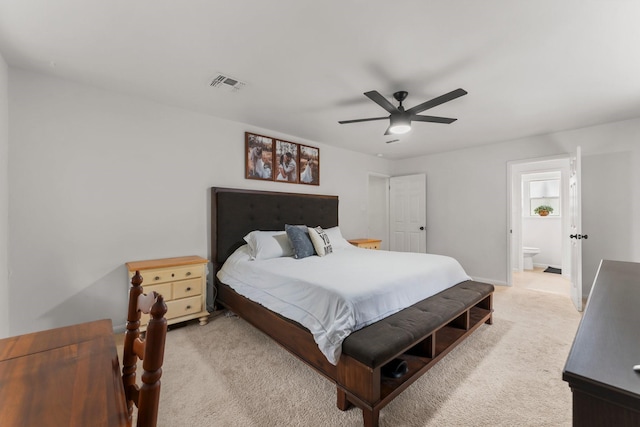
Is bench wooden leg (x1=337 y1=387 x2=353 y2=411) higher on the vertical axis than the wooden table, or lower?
lower

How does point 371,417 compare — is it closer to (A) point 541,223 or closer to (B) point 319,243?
(B) point 319,243

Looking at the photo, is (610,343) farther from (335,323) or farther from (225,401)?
(225,401)

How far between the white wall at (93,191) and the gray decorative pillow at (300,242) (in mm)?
1050

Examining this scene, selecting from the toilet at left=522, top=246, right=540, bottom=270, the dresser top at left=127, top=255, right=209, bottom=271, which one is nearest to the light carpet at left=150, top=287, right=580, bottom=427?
the dresser top at left=127, top=255, right=209, bottom=271

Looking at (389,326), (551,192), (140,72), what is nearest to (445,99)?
(389,326)

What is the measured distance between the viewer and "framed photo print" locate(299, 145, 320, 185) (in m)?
4.25

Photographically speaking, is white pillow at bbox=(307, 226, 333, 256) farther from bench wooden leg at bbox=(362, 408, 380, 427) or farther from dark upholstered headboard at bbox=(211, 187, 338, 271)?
bench wooden leg at bbox=(362, 408, 380, 427)

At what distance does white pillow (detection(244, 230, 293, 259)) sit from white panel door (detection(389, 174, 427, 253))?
10.4 ft

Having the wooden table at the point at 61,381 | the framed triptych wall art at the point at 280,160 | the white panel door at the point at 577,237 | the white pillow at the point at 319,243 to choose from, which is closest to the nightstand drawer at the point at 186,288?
the white pillow at the point at 319,243

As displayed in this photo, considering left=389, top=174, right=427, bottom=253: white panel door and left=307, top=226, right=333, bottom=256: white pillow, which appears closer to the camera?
left=307, top=226, right=333, bottom=256: white pillow

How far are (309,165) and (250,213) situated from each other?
135 centimetres

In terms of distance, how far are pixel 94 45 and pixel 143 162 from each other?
3.76ft

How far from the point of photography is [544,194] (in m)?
5.87

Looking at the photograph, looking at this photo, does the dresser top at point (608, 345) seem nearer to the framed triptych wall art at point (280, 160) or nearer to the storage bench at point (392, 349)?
the storage bench at point (392, 349)
